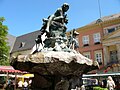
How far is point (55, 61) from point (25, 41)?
44.9 metres

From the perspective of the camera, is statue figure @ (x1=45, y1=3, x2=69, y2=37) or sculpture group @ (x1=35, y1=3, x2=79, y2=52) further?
statue figure @ (x1=45, y1=3, x2=69, y2=37)

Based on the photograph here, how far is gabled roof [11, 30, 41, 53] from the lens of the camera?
48.0m

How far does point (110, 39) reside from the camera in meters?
32.6

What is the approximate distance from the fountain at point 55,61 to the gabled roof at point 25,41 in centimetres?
3833

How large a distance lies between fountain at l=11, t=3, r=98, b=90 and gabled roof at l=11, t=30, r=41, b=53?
3833 cm

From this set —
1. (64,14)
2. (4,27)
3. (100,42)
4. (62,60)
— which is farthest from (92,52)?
(62,60)

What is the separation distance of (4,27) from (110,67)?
1611cm

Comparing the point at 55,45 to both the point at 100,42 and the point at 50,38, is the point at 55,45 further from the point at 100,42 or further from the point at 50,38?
the point at 100,42

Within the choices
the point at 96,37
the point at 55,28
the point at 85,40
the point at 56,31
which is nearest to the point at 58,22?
the point at 55,28

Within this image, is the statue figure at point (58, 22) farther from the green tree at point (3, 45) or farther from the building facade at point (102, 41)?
the building facade at point (102, 41)

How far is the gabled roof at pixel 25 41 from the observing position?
158 ft

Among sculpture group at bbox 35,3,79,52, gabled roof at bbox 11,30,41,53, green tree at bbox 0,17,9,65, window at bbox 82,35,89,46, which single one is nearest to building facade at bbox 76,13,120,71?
window at bbox 82,35,89,46

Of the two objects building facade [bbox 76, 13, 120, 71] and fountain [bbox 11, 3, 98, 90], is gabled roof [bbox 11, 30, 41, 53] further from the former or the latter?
fountain [bbox 11, 3, 98, 90]

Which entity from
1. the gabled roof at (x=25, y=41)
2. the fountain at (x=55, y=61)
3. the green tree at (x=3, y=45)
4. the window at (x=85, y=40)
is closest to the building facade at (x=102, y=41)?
the window at (x=85, y=40)
